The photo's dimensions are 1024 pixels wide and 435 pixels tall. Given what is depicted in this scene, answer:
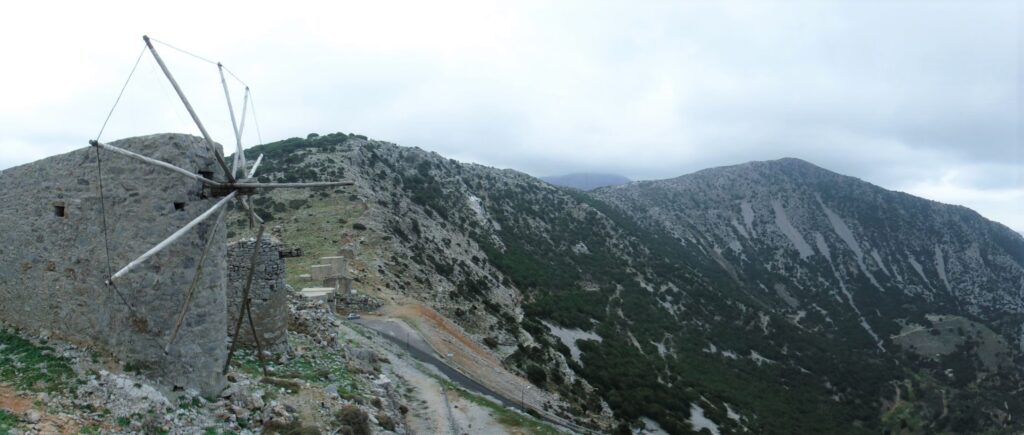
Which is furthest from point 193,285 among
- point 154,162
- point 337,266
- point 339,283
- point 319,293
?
point 339,283

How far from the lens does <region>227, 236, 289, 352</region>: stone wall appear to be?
13852 mm

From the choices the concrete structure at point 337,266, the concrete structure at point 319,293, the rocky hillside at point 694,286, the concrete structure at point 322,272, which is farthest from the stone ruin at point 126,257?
the rocky hillside at point 694,286

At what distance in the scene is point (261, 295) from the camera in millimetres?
14094

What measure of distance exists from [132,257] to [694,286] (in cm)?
8611

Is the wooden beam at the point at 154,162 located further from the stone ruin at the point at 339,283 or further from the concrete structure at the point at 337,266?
the concrete structure at the point at 337,266

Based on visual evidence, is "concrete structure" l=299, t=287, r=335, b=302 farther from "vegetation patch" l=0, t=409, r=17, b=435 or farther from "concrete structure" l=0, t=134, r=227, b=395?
"vegetation patch" l=0, t=409, r=17, b=435

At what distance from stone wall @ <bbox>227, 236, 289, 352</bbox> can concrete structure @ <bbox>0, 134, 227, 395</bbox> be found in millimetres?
3465

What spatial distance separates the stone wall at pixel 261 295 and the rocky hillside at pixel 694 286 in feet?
47.5

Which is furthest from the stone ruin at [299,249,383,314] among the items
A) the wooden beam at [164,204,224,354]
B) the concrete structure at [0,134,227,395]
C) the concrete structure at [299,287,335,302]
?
the wooden beam at [164,204,224,354]

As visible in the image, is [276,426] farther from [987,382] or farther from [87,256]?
[987,382]

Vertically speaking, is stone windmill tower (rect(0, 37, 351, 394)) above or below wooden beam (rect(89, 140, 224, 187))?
below

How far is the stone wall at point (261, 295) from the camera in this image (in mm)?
13852

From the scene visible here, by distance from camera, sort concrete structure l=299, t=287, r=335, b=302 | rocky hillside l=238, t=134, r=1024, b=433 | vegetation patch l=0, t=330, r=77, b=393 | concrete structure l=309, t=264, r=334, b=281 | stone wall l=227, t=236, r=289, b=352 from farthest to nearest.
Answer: rocky hillside l=238, t=134, r=1024, b=433 < concrete structure l=309, t=264, r=334, b=281 < concrete structure l=299, t=287, r=335, b=302 < stone wall l=227, t=236, r=289, b=352 < vegetation patch l=0, t=330, r=77, b=393

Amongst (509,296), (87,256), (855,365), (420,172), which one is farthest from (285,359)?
(855,365)
